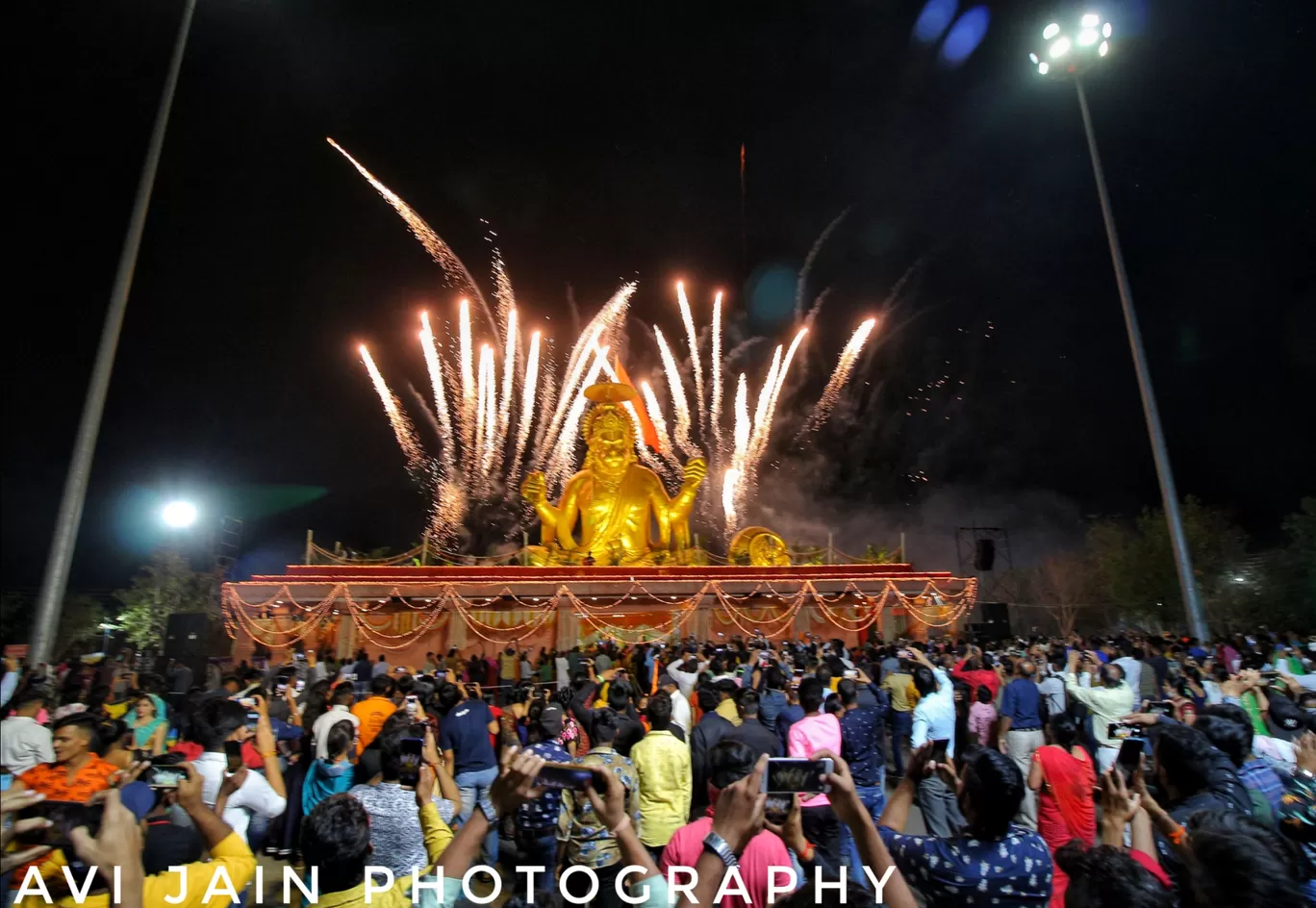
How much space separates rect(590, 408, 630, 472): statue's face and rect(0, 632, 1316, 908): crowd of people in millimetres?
17277

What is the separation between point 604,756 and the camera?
4395 millimetres

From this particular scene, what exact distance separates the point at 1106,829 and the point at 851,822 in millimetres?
1086

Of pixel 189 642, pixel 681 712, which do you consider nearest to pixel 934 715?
pixel 681 712

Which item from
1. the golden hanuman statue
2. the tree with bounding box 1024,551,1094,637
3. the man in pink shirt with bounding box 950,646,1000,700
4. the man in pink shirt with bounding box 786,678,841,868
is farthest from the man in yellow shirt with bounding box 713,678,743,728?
the tree with bounding box 1024,551,1094,637

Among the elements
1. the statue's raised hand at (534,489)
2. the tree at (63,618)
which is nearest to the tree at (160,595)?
the tree at (63,618)

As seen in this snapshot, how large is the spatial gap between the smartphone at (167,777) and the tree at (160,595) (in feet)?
123

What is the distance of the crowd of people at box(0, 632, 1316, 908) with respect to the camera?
7.38 feet

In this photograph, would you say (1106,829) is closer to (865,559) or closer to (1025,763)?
(1025,763)

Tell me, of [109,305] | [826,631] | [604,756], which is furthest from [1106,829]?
[826,631]

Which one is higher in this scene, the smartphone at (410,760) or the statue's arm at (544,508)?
the statue's arm at (544,508)

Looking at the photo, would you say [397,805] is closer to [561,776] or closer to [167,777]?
[167,777]

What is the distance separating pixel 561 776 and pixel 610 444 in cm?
2405

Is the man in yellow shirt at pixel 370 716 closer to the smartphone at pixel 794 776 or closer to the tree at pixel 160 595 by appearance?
the smartphone at pixel 794 776

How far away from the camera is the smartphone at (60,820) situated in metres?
2.20
